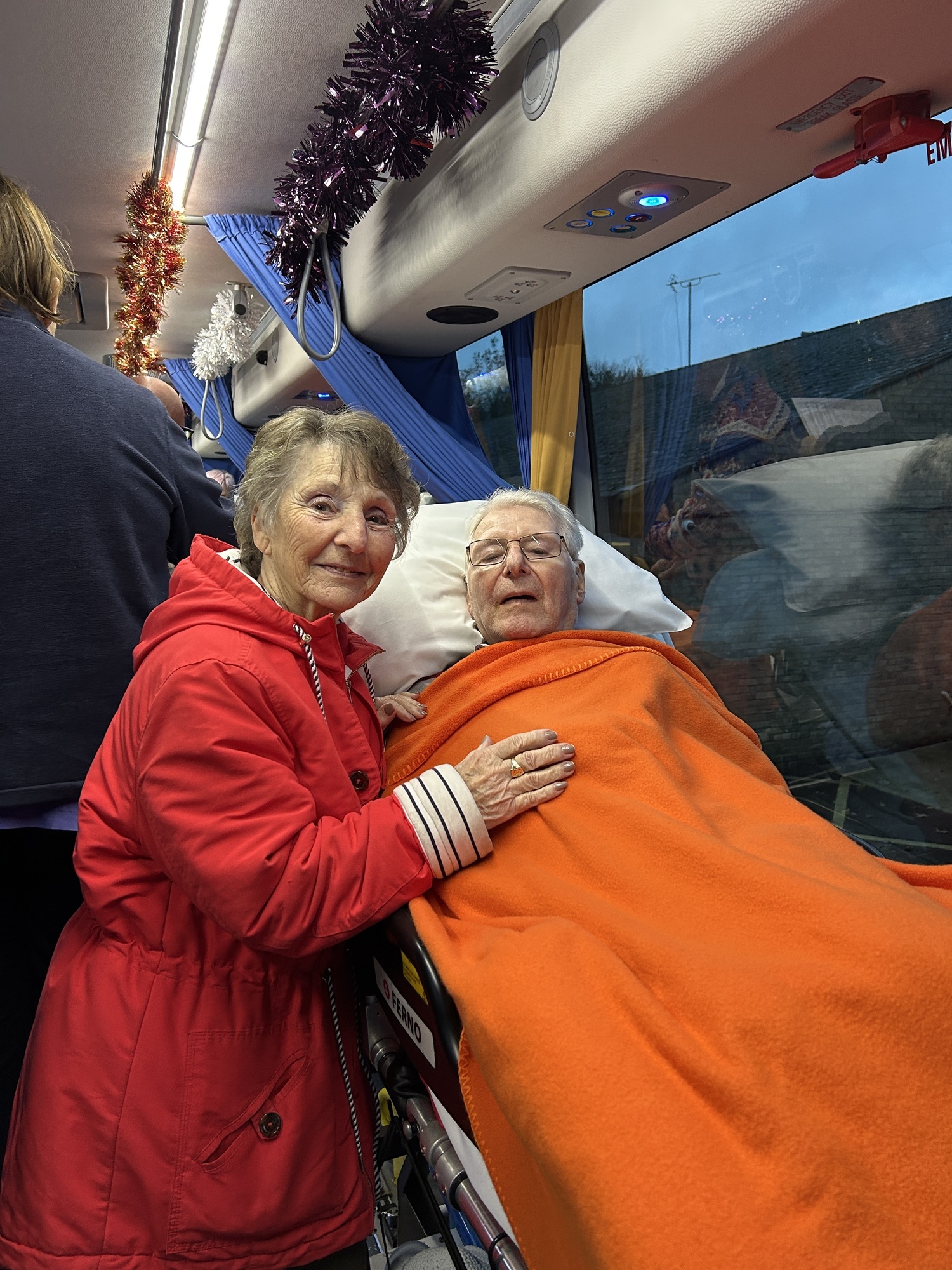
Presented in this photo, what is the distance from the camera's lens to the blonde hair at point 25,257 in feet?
5.41

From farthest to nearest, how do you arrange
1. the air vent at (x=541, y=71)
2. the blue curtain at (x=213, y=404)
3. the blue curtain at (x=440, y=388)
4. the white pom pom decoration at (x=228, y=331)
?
1. the blue curtain at (x=213, y=404)
2. the white pom pom decoration at (x=228, y=331)
3. the blue curtain at (x=440, y=388)
4. the air vent at (x=541, y=71)

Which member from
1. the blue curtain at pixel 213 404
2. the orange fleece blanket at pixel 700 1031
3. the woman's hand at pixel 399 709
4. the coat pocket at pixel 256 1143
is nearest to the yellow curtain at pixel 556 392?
the woman's hand at pixel 399 709

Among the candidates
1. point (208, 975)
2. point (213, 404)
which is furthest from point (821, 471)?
point (213, 404)

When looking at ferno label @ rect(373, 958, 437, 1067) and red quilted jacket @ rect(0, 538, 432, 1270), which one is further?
ferno label @ rect(373, 958, 437, 1067)

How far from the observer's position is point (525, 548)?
216 centimetres

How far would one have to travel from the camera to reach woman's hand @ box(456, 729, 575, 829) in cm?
142

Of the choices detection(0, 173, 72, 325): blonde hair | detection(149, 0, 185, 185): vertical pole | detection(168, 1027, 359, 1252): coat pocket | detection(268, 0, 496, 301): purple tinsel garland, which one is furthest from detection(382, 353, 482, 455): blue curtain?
detection(168, 1027, 359, 1252): coat pocket

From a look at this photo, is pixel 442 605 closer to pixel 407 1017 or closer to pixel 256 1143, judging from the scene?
→ pixel 407 1017

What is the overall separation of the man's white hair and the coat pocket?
4.49 feet

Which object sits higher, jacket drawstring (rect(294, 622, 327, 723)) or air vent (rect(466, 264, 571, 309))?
air vent (rect(466, 264, 571, 309))

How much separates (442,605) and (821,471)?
1313mm

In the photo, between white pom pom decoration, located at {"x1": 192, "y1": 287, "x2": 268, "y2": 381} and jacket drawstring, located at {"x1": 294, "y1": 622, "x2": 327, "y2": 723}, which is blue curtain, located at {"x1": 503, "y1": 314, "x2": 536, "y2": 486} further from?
white pom pom decoration, located at {"x1": 192, "y1": 287, "x2": 268, "y2": 381}

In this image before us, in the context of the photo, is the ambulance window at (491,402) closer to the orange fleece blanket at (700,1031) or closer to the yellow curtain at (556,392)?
the yellow curtain at (556,392)

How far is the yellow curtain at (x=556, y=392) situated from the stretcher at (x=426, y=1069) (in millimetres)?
2345
